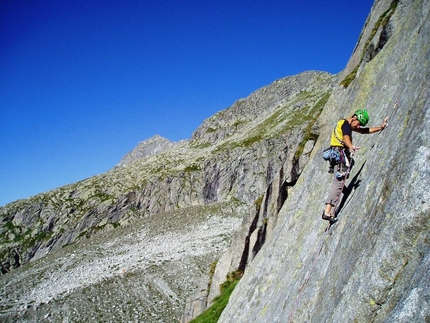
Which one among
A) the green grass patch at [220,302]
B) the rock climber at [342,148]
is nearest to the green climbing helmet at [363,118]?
the rock climber at [342,148]

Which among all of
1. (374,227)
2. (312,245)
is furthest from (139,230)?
(374,227)

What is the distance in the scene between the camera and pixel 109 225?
105 meters

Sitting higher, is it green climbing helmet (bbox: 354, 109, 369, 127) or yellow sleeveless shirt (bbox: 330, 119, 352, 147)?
green climbing helmet (bbox: 354, 109, 369, 127)

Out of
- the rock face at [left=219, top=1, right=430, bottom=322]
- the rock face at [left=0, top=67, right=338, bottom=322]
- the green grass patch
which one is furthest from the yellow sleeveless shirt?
the green grass patch

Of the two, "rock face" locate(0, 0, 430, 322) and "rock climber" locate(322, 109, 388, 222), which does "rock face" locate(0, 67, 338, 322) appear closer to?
"rock face" locate(0, 0, 430, 322)

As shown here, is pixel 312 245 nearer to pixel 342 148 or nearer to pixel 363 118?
pixel 342 148

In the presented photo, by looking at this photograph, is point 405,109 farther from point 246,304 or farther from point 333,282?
point 246,304

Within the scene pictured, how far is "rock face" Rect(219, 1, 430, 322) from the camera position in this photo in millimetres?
5348

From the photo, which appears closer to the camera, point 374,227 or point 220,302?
point 374,227

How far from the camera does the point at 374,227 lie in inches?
260

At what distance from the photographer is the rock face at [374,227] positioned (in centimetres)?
535

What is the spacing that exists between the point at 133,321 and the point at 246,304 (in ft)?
123

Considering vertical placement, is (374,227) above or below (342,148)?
below

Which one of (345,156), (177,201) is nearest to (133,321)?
(345,156)
